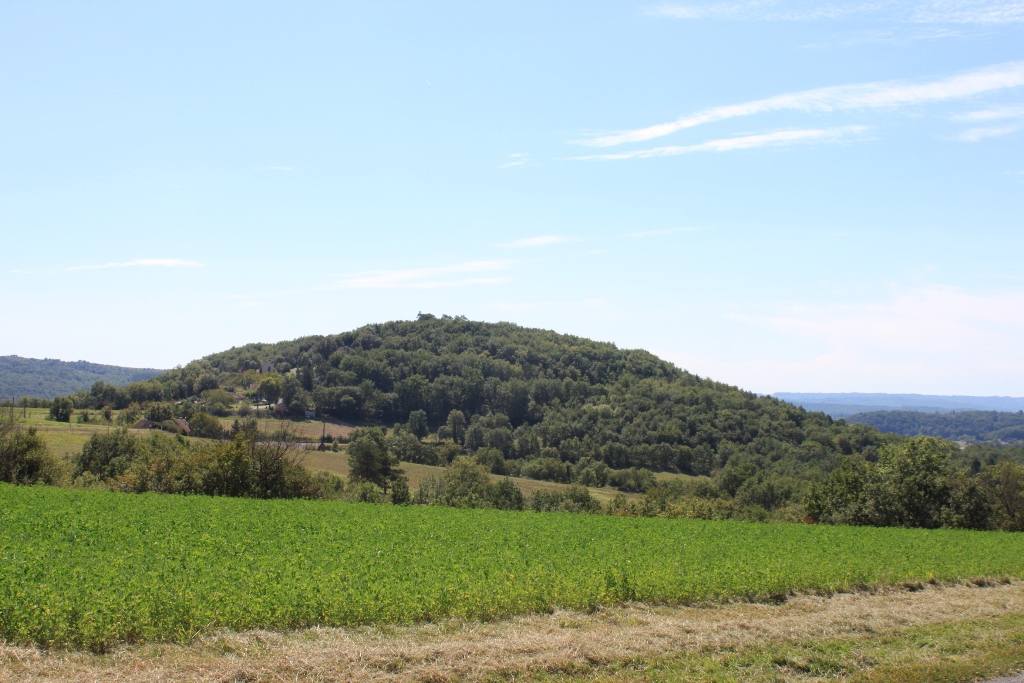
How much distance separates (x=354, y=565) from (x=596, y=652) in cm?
654

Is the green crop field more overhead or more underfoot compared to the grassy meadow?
more overhead

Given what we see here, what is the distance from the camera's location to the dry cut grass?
9.44m

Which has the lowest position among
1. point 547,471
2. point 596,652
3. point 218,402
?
point 547,471

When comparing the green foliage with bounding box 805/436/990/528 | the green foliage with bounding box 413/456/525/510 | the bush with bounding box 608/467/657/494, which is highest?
the green foliage with bounding box 805/436/990/528

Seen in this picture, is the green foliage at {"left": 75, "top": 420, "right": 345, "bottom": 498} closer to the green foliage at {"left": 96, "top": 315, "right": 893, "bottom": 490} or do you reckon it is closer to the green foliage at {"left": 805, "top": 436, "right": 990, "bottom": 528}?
the green foliage at {"left": 805, "top": 436, "right": 990, "bottom": 528}

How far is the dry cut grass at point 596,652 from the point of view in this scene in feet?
31.0

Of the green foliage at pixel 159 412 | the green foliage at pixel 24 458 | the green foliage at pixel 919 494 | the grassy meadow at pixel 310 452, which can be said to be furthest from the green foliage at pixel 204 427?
the green foliage at pixel 919 494

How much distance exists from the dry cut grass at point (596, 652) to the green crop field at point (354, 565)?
0.58 metres

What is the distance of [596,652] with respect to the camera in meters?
10.8

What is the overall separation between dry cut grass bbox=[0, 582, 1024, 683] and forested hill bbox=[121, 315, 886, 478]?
93.2 m

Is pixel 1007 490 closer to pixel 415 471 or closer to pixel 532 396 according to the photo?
pixel 415 471

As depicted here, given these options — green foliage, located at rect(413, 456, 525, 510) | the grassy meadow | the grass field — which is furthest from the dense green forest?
the grass field

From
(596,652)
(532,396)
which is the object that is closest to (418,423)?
(532,396)

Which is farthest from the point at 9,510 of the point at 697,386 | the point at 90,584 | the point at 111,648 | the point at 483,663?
the point at 697,386
